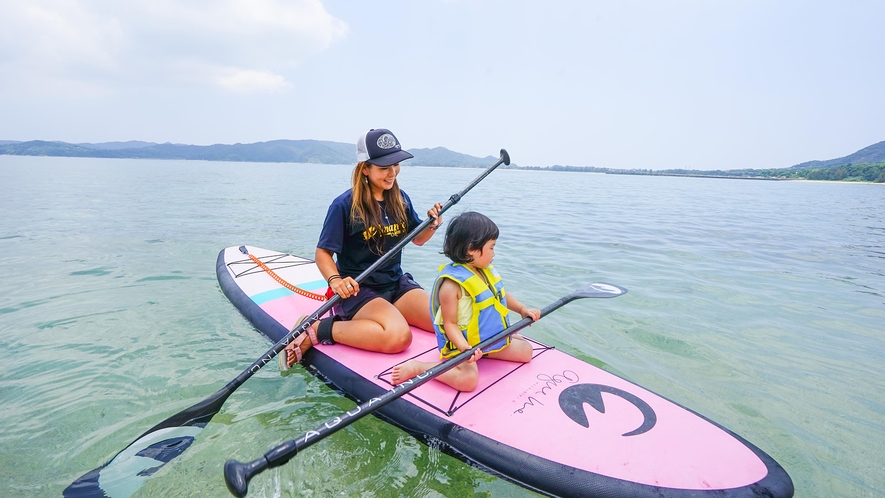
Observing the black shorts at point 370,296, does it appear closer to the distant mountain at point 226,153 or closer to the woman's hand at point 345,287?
the woman's hand at point 345,287

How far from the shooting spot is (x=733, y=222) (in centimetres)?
1596

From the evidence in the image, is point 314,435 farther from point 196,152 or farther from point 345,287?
point 196,152

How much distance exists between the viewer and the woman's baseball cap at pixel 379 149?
135 inches

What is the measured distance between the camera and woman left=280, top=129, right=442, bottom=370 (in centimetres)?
351

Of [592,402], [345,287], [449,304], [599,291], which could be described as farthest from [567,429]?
[345,287]

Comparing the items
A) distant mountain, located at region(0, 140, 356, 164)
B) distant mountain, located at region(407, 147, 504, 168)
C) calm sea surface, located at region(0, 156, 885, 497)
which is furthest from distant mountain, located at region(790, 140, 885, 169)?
calm sea surface, located at region(0, 156, 885, 497)

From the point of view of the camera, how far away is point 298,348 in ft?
12.4

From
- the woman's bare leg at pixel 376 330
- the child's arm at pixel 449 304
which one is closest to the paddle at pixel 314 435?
the child's arm at pixel 449 304

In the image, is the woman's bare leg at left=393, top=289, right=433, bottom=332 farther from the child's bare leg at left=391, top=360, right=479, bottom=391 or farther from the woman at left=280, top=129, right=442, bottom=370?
the child's bare leg at left=391, top=360, right=479, bottom=391

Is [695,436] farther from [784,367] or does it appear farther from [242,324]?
[242,324]

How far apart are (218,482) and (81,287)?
212 inches

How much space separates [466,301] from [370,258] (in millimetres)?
1141

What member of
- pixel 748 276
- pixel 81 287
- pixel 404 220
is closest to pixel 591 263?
pixel 748 276

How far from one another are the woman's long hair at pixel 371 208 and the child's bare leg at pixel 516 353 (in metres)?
1.37
